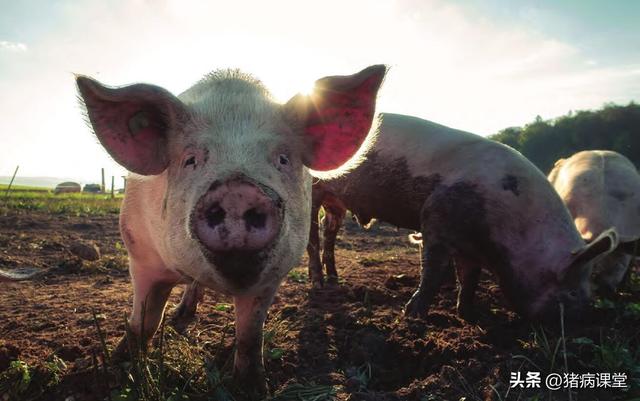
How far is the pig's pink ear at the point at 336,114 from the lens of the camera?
2.48 m

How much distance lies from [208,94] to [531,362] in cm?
239

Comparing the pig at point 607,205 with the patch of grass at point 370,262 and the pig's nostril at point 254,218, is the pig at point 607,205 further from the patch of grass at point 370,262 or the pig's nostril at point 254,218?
the pig's nostril at point 254,218

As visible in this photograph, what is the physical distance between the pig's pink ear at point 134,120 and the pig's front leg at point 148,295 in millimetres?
733

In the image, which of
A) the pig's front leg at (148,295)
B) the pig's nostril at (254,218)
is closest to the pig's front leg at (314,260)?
the pig's front leg at (148,295)

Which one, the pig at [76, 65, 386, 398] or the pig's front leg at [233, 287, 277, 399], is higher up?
the pig at [76, 65, 386, 398]

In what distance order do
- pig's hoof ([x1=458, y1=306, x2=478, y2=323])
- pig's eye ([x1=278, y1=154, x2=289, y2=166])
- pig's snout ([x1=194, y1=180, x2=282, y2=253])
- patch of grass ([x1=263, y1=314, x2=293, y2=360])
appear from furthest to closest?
pig's hoof ([x1=458, y1=306, x2=478, y2=323]) → patch of grass ([x1=263, y1=314, x2=293, y2=360]) → pig's eye ([x1=278, y1=154, x2=289, y2=166]) → pig's snout ([x1=194, y1=180, x2=282, y2=253])

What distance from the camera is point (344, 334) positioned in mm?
3564

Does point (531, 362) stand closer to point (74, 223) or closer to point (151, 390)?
point (151, 390)

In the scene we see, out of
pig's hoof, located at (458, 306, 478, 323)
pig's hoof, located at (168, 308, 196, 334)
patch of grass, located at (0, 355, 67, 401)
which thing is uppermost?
patch of grass, located at (0, 355, 67, 401)

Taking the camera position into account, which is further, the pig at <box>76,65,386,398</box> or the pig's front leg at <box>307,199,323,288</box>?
the pig's front leg at <box>307,199,323,288</box>

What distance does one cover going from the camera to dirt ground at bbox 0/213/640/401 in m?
2.60

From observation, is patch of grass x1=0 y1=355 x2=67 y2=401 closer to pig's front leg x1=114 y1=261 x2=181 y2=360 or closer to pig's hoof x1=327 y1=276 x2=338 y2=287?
pig's front leg x1=114 y1=261 x2=181 y2=360

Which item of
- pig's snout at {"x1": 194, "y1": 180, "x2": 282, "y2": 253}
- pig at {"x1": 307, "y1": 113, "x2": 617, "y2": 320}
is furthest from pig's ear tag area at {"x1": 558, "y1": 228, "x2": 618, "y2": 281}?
pig's snout at {"x1": 194, "y1": 180, "x2": 282, "y2": 253}

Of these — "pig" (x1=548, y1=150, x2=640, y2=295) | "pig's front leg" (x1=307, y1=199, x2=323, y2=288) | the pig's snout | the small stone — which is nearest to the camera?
the pig's snout
